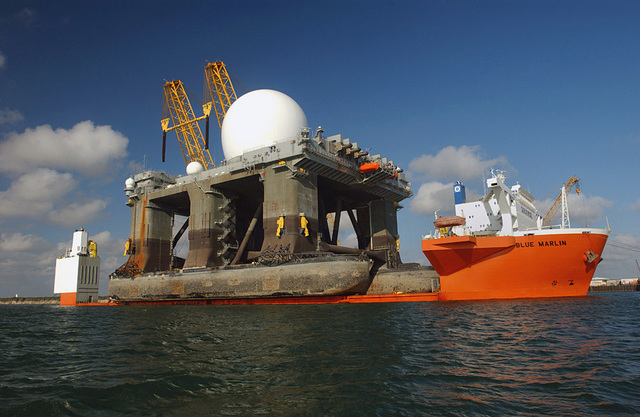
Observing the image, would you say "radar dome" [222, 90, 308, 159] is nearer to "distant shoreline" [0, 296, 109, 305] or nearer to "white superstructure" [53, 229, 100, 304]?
"white superstructure" [53, 229, 100, 304]

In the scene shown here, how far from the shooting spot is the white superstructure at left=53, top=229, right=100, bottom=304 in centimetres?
6084

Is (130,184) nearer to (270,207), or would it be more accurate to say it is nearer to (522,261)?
(270,207)

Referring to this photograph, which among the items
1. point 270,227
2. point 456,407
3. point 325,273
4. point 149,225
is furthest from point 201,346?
point 149,225

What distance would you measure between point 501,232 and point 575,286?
6885mm

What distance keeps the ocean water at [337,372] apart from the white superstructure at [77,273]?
4883 cm

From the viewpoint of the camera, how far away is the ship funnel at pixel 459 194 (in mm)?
41406

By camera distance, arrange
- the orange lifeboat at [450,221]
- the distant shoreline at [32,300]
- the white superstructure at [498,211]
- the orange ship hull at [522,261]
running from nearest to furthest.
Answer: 1. the orange ship hull at [522,261]
2. the orange lifeboat at [450,221]
3. the white superstructure at [498,211]
4. the distant shoreline at [32,300]

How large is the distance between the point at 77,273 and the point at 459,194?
5392 centimetres

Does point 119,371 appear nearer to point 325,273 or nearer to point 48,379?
point 48,379

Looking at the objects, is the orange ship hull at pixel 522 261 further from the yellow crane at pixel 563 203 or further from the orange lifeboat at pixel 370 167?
the orange lifeboat at pixel 370 167

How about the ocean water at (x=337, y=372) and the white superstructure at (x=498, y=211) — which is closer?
the ocean water at (x=337, y=372)

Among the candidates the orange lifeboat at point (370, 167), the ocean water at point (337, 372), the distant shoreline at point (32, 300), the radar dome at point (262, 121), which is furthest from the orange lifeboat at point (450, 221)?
the distant shoreline at point (32, 300)

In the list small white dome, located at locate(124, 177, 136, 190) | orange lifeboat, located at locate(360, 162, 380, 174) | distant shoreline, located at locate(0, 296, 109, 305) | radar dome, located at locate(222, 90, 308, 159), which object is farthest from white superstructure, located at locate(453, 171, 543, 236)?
distant shoreline, located at locate(0, 296, 109, 305)

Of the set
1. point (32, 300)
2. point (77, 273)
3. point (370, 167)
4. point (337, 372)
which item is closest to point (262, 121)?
point (370, 167)
